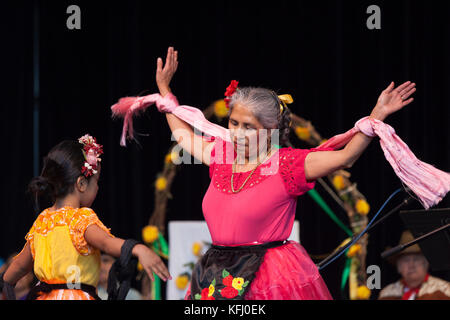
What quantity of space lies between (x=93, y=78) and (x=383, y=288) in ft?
8.91

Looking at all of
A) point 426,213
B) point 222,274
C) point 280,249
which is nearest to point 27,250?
point 222,274

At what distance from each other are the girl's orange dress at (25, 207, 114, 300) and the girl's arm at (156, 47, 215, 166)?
0.47m

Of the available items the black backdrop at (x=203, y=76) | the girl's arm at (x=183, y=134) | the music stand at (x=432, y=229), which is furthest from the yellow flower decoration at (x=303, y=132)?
the girl's arm at (x=183, y=134)

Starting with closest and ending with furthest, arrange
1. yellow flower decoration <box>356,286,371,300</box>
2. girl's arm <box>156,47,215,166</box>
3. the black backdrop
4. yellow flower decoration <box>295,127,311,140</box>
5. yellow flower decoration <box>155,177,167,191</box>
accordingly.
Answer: girl's arm <box>156,47,215,166</box>, yellow flower decoration <box>356,286,371,300</box>, the black backdrop, yellow flower decoration <box>295,127,311,140</box>, yellow flower decoration <box>155,177,167,191</box>

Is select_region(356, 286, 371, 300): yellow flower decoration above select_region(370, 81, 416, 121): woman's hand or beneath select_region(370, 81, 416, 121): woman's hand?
beneath

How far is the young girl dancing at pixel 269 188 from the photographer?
2.01m

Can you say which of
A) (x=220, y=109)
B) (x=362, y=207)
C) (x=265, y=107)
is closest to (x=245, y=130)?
(x=265, y=107)

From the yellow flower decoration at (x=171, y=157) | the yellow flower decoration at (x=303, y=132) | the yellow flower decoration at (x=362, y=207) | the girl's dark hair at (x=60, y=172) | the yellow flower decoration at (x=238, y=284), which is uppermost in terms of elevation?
the yellow flower decoration at (x=303, y=132)

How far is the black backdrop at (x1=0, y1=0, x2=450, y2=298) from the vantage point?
4.09 meters

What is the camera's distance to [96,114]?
5.01 m

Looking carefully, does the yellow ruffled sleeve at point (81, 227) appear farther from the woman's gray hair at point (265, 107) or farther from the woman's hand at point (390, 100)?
the woman's hand at point (390, 100)

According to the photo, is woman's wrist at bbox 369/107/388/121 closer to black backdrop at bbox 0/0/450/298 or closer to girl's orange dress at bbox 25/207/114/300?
girl's orange dress at bbox 25/207/114/300

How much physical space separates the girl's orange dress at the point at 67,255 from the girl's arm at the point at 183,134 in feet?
1.55

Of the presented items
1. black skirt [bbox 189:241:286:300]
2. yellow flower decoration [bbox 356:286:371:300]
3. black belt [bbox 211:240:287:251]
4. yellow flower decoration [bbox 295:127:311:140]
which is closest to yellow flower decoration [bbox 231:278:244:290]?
black skirt [bbox 189:241:286:300]
